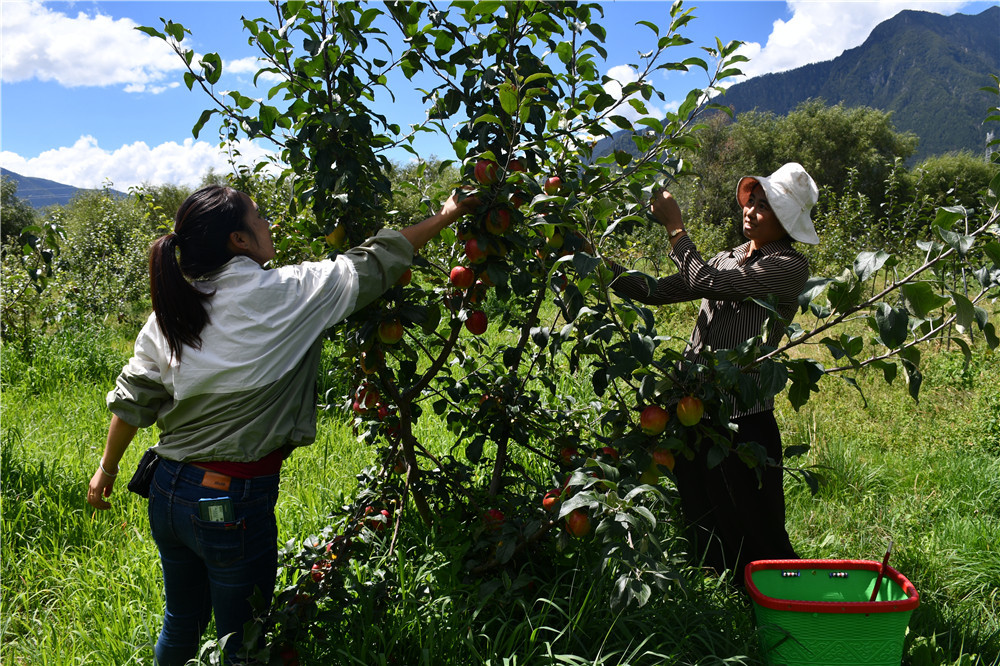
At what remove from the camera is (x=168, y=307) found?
134 centimetres

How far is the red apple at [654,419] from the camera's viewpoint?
1.52 m

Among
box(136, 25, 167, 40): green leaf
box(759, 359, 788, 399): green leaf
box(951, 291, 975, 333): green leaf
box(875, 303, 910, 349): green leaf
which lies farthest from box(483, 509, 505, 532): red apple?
box(136, 25, 167, 40): green leaf

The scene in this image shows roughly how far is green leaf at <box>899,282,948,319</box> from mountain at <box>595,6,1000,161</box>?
104m

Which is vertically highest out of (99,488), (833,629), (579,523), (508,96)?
(508,96)

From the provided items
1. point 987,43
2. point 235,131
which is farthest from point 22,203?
point 987,43

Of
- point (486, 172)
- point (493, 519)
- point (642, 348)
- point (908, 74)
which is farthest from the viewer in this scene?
point (908, 74)

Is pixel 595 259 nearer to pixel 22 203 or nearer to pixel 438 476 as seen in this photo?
pixel 438 476

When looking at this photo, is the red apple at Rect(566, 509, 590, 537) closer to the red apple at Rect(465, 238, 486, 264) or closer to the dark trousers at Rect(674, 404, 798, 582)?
the red apple at Rect(465, 238, 486, 264)

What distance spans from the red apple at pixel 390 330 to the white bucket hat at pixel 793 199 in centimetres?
125

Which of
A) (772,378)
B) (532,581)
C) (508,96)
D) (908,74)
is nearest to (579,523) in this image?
(772,378)

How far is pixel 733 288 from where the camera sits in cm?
197

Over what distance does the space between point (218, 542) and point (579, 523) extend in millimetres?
808

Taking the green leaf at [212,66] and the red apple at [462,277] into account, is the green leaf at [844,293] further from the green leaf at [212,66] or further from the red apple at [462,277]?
the green leaf at [212,66]

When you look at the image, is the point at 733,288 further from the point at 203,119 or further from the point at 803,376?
the point at 203,119
